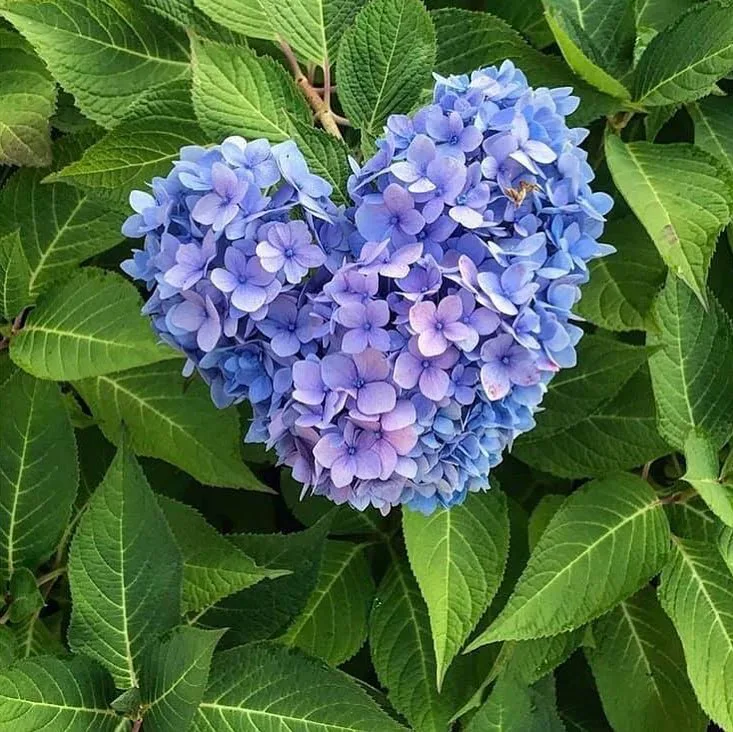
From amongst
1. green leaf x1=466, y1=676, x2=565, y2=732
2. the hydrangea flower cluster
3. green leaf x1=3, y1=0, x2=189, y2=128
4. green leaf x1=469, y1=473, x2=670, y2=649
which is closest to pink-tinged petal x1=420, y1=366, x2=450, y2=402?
the hydrangea flower cluster

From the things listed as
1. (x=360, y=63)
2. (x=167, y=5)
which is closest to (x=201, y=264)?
(x=360, y=63)

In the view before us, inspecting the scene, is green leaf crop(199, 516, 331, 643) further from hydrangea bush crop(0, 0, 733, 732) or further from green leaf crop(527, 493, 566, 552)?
green leaf crop(527, 493, 566, 552)

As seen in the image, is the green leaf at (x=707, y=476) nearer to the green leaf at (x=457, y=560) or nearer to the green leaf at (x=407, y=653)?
the green leaf at (x=457, y=560)

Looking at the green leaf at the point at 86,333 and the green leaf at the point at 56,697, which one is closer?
the green leaf at the point at 56,697

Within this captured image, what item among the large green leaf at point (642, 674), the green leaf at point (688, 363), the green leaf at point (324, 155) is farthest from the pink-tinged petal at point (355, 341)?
the large green leaf at point (642, 674)

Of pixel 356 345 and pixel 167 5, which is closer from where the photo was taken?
pixel 356 345

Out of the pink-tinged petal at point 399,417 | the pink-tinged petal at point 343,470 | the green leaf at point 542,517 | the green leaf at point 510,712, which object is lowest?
the green leaf at point 510,712

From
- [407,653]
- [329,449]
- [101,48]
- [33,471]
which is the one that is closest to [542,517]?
[407,653]

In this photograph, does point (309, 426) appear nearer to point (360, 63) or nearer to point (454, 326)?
point (454, 326)
